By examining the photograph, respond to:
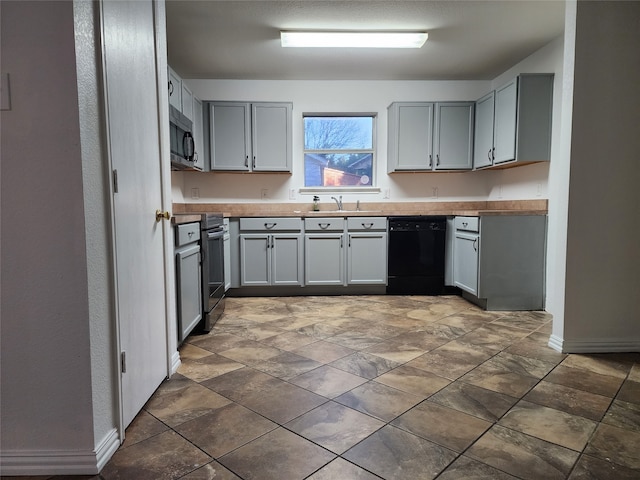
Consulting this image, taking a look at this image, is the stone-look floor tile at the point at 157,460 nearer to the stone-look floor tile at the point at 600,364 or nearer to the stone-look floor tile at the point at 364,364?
the stone-look floor tile at the point at 364,364

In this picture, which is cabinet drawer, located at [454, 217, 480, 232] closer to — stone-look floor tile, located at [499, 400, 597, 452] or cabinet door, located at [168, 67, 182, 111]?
stone-look floor tile, located at [499, 400, 597, 452]

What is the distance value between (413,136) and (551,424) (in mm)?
3299

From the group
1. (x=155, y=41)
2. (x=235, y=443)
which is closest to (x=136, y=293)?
(x=235, y=443)

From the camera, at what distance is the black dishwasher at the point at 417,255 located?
13.5 feet

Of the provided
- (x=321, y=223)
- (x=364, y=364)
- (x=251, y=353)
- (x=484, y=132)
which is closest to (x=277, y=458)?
(x=364, y=364)

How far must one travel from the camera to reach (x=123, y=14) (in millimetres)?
1584

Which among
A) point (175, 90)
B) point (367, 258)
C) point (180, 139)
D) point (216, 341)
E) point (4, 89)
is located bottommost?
point (216, 341)

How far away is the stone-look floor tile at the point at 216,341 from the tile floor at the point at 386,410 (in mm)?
14

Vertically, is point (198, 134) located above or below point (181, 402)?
above

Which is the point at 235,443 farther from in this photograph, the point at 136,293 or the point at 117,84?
the point at 117,84

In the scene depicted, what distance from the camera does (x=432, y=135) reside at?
14.2 feet

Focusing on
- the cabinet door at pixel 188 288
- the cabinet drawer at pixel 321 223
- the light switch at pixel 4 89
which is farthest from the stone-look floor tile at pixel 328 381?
the cabinet drawer at pixel 321 223

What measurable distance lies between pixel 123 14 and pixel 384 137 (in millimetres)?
3402

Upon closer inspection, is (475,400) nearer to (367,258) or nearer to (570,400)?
(570,400)
